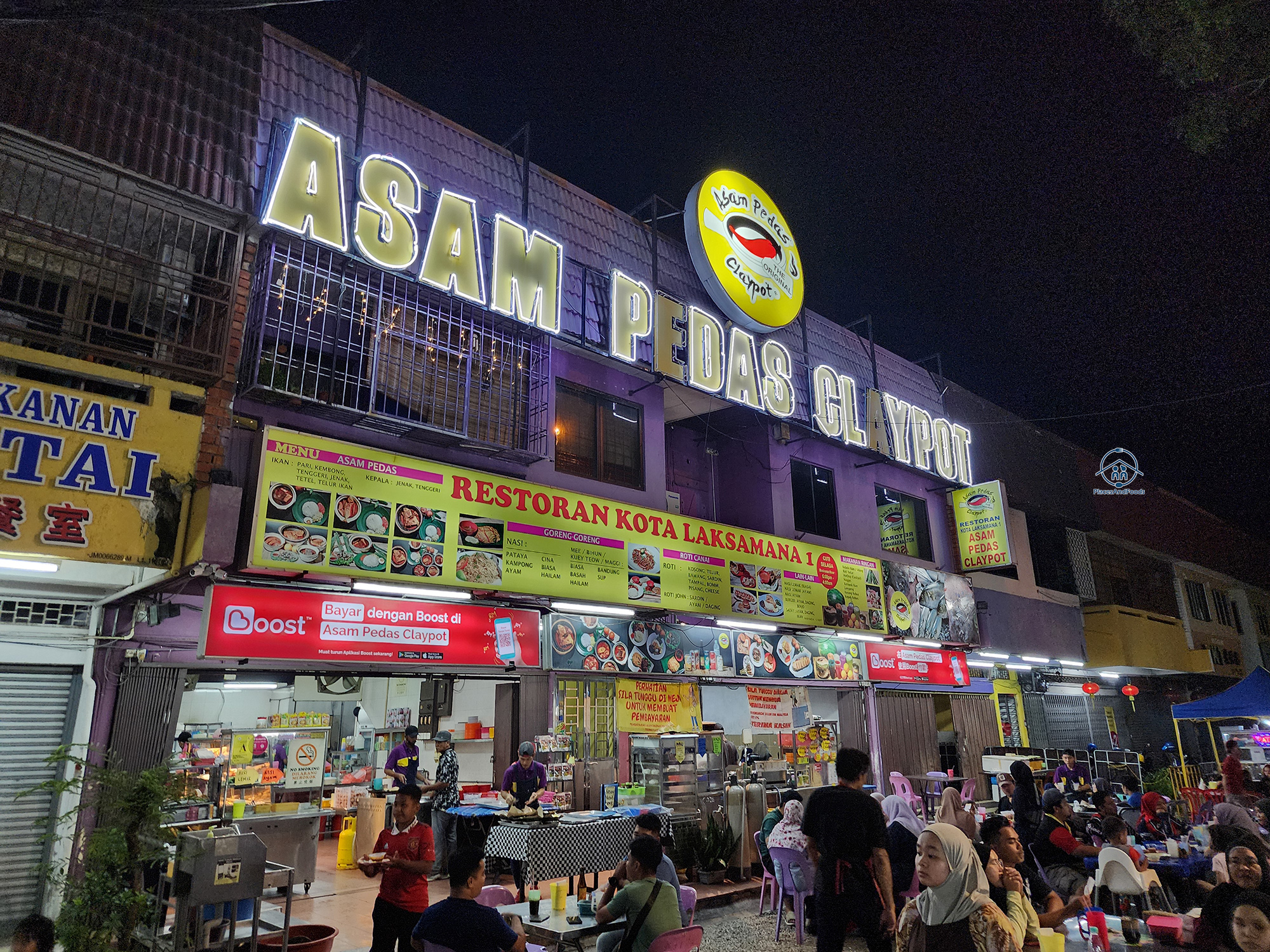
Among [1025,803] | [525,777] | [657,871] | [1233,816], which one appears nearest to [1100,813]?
[1233,816]

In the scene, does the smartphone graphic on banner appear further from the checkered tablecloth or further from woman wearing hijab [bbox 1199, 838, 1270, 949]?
woman wearing hijab [bbox 1199, 838, 1270, 949]

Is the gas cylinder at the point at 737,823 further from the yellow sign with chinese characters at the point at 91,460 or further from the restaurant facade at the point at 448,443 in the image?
the yellow sign with chinese characters at the point at 91,460

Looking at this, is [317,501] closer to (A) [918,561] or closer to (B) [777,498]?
Result: (B) [777,498]

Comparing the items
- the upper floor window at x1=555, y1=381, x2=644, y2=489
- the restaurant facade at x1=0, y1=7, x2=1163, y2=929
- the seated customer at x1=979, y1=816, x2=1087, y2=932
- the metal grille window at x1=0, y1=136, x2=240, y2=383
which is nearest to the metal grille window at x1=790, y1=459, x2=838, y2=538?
the restaurant facade at x1=0, y1=7, x2=1163, y2=929

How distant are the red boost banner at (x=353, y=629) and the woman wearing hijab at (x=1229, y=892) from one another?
26.2 feet

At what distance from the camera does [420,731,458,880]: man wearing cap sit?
12.0 m

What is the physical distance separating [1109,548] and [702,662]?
21.3 metres

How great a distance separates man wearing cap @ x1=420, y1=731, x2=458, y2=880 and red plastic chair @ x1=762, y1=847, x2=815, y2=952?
16.6 feet

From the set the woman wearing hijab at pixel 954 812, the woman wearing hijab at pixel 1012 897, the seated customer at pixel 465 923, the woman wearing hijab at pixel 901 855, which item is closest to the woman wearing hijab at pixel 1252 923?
the woman wearing hijab at pixel 1012 897

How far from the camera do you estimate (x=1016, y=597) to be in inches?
842

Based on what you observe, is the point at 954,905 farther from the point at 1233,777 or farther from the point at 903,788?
the point at 903,788

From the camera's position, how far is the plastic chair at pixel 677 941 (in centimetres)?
530

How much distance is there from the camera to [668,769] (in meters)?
12.6

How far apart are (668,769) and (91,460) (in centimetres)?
904
